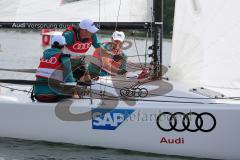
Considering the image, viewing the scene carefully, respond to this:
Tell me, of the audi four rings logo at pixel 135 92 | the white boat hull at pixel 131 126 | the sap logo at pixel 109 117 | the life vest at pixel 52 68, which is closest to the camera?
the white boat hull at pixel 131 126

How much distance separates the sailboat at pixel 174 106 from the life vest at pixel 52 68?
278 millimetres

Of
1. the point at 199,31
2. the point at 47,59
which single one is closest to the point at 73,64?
the point at 47,59

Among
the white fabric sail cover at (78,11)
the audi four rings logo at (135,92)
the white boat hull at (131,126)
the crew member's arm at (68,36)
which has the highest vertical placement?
the white fabric sail cover at (78,11)

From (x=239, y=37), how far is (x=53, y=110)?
205cm

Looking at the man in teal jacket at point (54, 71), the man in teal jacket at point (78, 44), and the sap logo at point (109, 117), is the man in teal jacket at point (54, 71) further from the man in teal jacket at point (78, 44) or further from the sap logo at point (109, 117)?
the sap logo at point (109, 117)

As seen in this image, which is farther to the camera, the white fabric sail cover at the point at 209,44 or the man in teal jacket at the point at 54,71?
the man in teal jacket at the point at 54,71

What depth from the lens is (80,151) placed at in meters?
7.09

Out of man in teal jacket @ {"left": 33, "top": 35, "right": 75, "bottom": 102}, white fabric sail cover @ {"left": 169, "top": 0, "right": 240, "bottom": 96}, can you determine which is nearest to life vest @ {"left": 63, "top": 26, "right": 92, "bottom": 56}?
man in teal jacket @ {"left": 33, "top": 35, "right": 75, "bottom": 102}

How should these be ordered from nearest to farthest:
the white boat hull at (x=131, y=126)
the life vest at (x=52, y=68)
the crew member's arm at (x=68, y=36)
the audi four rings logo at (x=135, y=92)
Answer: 1. the white boat hull at (x=131, y=126)
2. the audi four rings logo at (x=135, y=92)
3. the life vest at (x=52, y=68)
4. the crew member's arm at (x=68, y=36)

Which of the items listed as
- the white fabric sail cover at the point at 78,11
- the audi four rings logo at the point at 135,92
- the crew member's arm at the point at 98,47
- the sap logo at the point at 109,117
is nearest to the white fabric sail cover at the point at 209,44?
the audi four rings logo at the point at 135,92

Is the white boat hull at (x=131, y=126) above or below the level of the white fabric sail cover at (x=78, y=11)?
below

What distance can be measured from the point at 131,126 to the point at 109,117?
246mm

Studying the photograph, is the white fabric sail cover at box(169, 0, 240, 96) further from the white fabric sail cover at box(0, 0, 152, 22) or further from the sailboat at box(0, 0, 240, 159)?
the white fabric sail cover at box(0, 0, 152, 22)

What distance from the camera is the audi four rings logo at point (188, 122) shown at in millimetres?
6570
